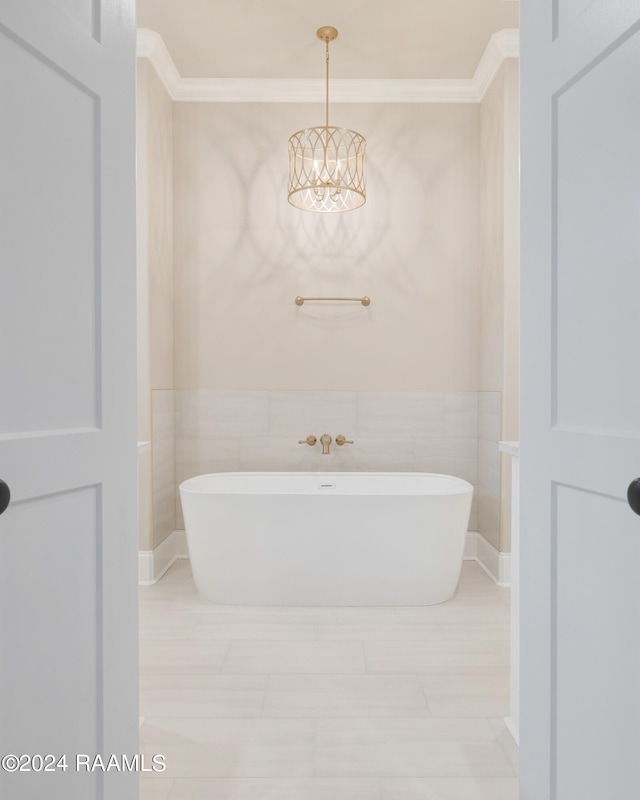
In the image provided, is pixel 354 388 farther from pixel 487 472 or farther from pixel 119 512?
pixel 119 512

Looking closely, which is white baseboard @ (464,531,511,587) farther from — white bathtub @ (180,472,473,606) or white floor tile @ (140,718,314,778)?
white floor tile @ (140,718,314,778)

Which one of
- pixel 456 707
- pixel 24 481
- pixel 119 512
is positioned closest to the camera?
pixel 24 481

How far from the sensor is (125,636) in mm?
1220

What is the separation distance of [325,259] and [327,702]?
8.95 feet

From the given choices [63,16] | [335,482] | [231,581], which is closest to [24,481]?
[63,16]

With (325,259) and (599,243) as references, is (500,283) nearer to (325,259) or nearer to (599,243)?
(325,259)

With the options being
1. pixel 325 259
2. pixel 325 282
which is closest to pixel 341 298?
pixel 325 282

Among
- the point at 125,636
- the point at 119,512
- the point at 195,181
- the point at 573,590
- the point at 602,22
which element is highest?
the point at 195,181

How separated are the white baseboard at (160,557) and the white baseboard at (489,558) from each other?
1.92m

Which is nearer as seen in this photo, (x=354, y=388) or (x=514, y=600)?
(x=514, y=600)

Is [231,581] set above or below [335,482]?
below

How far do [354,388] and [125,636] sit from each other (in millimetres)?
2790

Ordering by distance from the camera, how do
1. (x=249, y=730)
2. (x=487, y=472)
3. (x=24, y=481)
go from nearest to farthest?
(x=24, y=481) < (x=249, y=730) < (x=487, y=472)

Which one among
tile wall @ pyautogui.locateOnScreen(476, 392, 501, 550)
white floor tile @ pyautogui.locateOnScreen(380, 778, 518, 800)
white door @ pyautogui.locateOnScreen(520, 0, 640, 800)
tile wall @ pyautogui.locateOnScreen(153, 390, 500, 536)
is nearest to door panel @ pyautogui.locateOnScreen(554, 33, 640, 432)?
white door @ pyautogui.locateOnScreen(520, 0, 640, 800)
